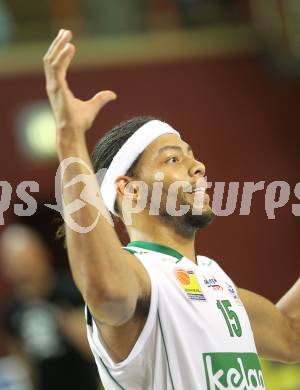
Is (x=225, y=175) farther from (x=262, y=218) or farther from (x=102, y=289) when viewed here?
(x=102, y=289)

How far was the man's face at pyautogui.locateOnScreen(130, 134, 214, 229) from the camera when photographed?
146 inches

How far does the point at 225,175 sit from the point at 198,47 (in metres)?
1.35

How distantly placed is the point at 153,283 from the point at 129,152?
62 centimetres

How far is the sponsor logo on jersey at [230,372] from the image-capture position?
3.45 metres

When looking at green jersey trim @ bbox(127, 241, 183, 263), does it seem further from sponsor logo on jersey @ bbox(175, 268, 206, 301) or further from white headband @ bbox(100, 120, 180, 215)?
white headband @ bbox(100, 120, 180, 215)

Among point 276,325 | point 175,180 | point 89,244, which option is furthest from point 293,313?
point 89,244

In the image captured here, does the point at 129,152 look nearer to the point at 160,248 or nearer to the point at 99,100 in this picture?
the point at 160,248

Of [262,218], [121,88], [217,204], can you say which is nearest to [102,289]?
[217,204]

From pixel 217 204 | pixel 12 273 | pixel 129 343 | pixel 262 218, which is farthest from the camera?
pixel 262 218

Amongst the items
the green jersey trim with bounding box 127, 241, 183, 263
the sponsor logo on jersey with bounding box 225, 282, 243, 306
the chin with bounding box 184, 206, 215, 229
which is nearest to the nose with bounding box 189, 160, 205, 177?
the chin with bounding box 184, 206, 215, 229

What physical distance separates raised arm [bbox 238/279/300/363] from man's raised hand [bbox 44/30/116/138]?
1.29 m

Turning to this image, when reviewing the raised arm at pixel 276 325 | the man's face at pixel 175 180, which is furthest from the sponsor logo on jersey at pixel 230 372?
the man's face at pixel 175 180

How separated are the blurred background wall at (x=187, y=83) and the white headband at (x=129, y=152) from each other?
18.9ft

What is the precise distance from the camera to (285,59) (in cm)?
1009
